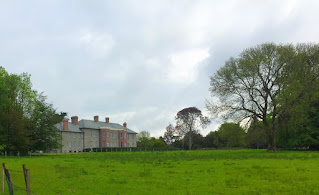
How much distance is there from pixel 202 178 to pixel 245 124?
32.7 metres

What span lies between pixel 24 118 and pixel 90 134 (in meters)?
45.0

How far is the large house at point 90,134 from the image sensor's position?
8988 centimetres

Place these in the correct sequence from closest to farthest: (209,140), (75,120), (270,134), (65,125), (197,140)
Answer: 1. (270,134)
2. (65,125)
3. (75,120)
4. (209,140)
5. (197,140)

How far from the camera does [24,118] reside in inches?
2165

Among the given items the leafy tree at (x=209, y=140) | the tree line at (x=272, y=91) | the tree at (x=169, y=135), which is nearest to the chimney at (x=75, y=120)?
the tree at (x=169, y=135)

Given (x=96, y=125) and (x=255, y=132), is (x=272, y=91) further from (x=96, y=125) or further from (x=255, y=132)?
(x=96, y=125)

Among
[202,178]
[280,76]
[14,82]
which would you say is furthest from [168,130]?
[202,178]

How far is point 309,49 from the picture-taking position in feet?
159

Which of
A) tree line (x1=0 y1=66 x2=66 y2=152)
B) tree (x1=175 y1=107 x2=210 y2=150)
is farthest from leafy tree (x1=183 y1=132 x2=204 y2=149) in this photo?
tree line (x1=0 y1=66 x2=66 y2=152)

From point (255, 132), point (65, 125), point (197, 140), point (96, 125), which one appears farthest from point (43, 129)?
point (197, 140)

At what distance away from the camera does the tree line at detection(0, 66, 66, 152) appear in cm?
5241

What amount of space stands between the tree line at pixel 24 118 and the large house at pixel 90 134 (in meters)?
23.0

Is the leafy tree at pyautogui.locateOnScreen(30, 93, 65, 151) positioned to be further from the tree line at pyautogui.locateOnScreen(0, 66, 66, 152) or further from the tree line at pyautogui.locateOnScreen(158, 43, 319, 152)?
the tree line at pyautogui.locateOnScreen(158, 43, 319, 152)

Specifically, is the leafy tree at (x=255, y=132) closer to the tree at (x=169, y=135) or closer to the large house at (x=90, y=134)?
the large house at (x=90, y=134)
